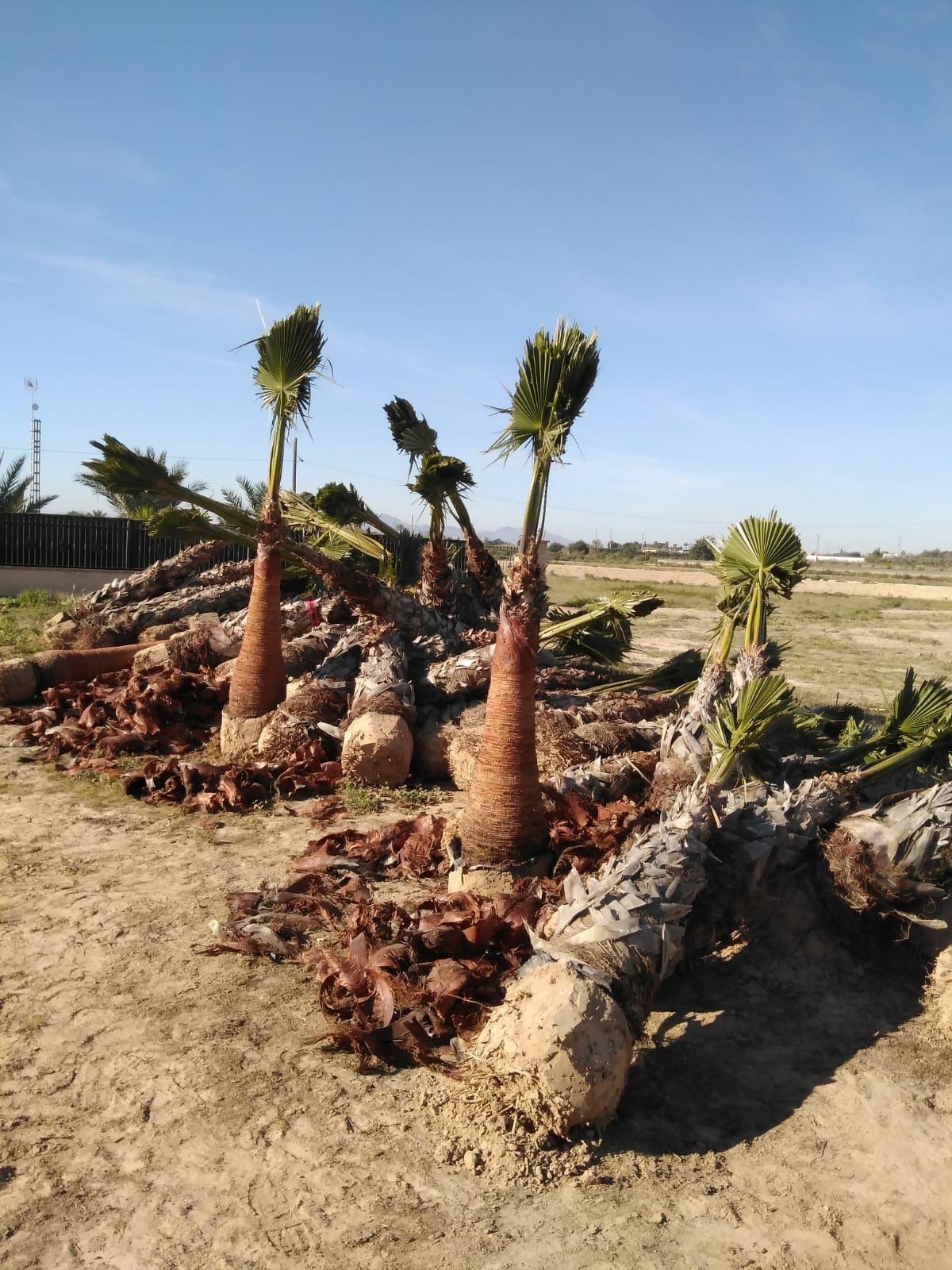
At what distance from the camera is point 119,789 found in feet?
26.0

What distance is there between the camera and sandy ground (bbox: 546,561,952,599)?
154 feet

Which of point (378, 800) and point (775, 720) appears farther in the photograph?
point (378, 800)

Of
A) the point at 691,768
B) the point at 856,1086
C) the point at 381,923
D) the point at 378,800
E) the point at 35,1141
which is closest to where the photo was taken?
the point at 35,1141

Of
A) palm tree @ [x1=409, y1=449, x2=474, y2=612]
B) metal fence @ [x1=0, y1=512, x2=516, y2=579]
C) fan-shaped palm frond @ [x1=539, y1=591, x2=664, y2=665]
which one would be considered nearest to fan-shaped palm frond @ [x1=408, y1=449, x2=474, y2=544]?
palm tree @ [x1=409, y1=449, x2=474, y2=612]

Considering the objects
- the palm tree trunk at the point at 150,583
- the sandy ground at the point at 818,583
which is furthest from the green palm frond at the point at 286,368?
the sandy ground at the point at 818,583

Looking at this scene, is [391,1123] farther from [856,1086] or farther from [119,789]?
[119,789]

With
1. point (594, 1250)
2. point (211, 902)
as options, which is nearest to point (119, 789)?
point (211, 902)

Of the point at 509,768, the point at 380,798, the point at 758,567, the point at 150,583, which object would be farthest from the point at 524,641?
the point at 150,583

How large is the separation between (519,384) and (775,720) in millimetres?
2563

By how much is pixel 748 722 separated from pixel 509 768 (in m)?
1.49

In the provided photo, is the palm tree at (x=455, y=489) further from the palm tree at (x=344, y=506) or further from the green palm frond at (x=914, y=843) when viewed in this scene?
the green palm frond at (x=914, y=843)

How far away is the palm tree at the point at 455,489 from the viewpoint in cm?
924

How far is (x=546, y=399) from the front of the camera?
5328 millimetres

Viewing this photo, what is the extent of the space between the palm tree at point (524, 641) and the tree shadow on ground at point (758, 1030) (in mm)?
1422
